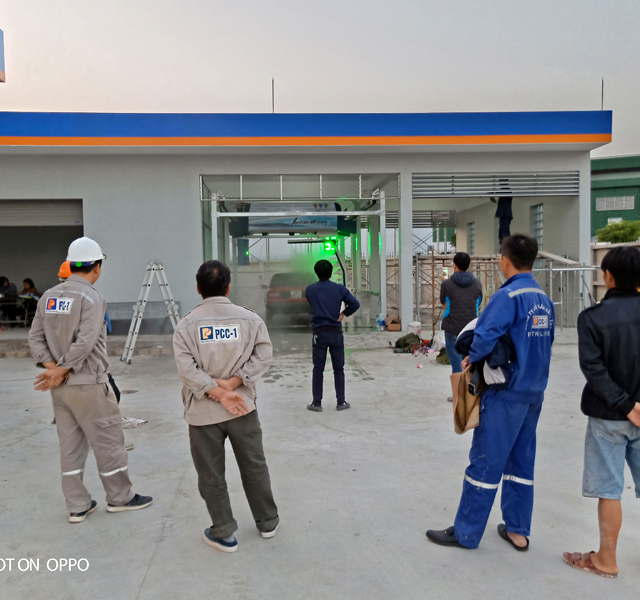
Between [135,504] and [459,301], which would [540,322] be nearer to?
[135,504]

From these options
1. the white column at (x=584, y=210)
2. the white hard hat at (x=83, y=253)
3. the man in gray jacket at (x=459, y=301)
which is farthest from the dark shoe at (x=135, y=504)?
the white column at (x=584, y=210)

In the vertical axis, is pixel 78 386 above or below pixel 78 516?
above

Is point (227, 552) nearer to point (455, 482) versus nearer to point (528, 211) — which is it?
point (455, 482)

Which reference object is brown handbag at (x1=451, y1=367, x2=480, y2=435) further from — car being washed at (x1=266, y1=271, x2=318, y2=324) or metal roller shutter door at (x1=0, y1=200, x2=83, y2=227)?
metal roller shutter door at (x1=0, y1=200, x2=83, y2=227)

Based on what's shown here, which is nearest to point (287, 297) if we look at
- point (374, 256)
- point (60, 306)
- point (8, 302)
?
point (374, 256)

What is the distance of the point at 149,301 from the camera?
1175 cm

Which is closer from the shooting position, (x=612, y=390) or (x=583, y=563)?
(x=612, y=390)

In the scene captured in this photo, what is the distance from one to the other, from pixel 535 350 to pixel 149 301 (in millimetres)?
10248

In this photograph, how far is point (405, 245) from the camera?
12258 millimetres

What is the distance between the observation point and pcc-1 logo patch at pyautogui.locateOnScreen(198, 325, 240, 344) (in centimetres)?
283

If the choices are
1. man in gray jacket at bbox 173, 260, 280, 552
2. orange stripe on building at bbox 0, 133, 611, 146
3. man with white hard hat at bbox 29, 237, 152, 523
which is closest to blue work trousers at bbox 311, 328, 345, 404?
man with white hard hat at bbox 29, 237, 152, 523

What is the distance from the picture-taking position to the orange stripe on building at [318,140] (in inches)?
424

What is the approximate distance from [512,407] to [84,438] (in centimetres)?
264

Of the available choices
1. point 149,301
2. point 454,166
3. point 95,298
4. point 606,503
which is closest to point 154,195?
point 149,301
